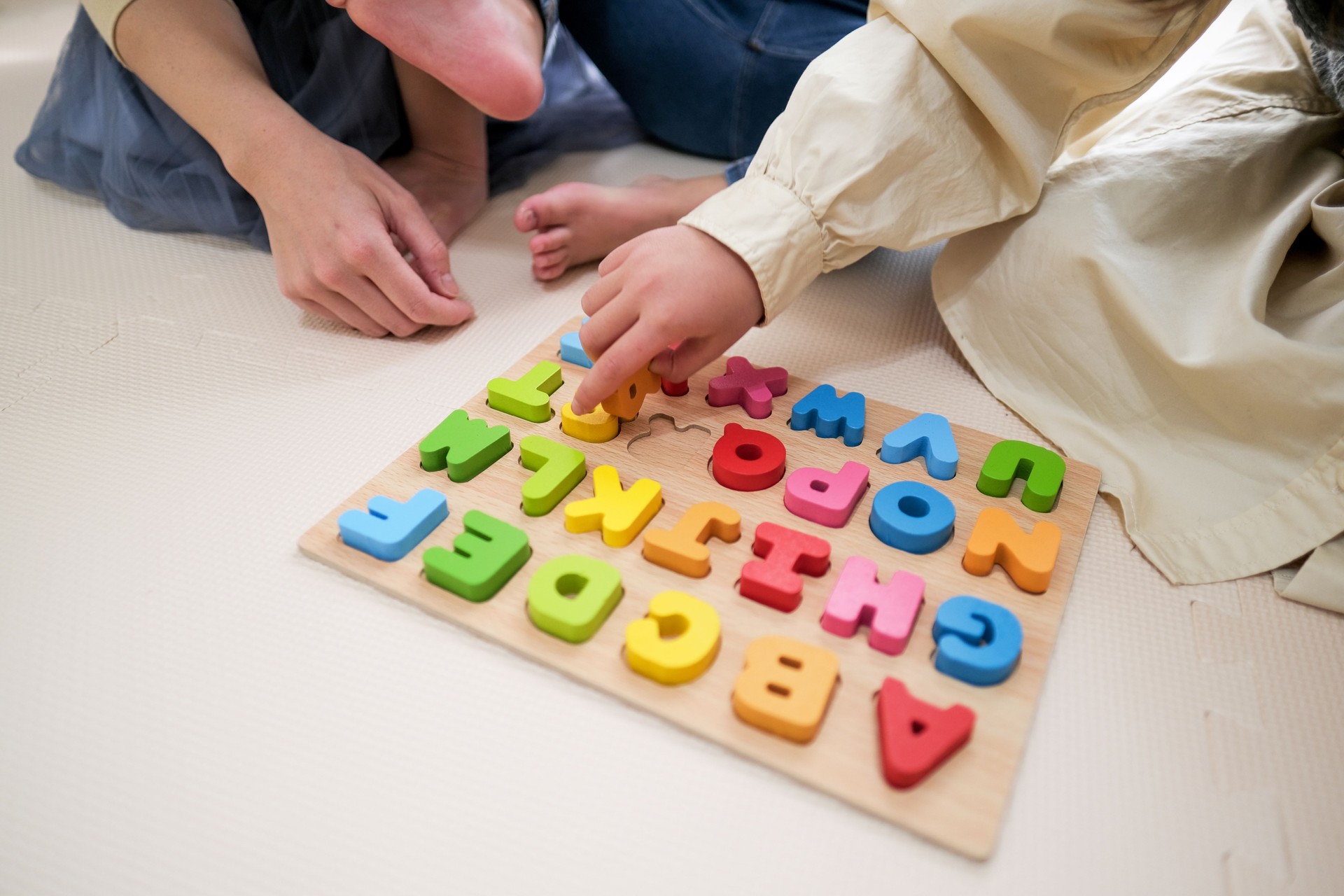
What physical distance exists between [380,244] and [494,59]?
0.22m

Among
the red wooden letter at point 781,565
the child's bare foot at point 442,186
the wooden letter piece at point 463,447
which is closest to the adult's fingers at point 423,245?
the child's bare foot at point 442,186

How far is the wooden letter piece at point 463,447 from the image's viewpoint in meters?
0.62

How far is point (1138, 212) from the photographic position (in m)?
0.68

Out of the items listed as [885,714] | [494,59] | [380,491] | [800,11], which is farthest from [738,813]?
[800,11]

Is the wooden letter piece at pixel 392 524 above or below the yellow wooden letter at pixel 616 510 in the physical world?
above

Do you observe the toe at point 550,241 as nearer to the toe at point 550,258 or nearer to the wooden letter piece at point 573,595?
the toe at point 550,258

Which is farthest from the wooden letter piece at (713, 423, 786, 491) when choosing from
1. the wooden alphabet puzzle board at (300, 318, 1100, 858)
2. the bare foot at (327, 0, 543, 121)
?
the bare foot at (327, 0, 543, 121)

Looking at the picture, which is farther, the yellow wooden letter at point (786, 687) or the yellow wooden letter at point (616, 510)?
the yellow wooden letter at point (616, 510)

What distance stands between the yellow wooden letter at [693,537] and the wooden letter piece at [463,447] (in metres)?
0.15

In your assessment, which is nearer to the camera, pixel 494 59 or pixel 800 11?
pixel 494 59

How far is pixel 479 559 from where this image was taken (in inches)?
21.5

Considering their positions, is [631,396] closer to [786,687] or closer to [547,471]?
[547,471]

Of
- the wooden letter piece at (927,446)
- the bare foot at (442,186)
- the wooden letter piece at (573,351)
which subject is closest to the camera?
the wooden letter piece at (927,446)

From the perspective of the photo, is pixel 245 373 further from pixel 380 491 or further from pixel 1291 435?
pixel 1291 435
